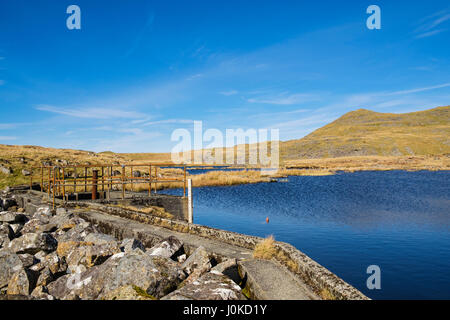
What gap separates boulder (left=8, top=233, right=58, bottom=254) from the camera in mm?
7938

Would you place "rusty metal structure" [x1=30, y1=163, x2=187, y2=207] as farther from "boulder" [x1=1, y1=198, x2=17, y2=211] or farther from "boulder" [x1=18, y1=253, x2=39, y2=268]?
"boulder" [x1=18, y1=253, x2=39, y2=268]

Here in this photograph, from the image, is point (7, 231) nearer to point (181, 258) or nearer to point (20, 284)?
point (20, 284)

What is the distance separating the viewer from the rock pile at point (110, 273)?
14.9ft

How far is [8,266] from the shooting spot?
20.6 feet

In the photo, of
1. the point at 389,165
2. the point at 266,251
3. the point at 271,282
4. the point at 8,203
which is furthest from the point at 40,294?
the point at 389,165

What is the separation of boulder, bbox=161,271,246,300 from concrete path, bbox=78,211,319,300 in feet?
1.78

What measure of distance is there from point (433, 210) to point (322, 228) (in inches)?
333

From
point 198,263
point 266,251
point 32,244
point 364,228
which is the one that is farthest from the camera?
point 364,228

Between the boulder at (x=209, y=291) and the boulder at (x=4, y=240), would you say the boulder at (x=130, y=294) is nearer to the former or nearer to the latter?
the boulder at (x=209, y=291)

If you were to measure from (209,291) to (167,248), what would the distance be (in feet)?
9.44

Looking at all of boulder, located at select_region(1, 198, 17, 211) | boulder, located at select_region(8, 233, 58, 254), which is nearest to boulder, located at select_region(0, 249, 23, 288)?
boulder, located at select_region(8, 233, 58, 254)

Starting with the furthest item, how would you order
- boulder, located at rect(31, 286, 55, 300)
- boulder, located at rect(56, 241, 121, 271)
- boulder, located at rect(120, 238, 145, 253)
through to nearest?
boulder, located at rect(120, 238, 145, 253), boulder, located at rect(56, 241, 121, 271), boulder, located at rect(31, 286, 55, 300)
